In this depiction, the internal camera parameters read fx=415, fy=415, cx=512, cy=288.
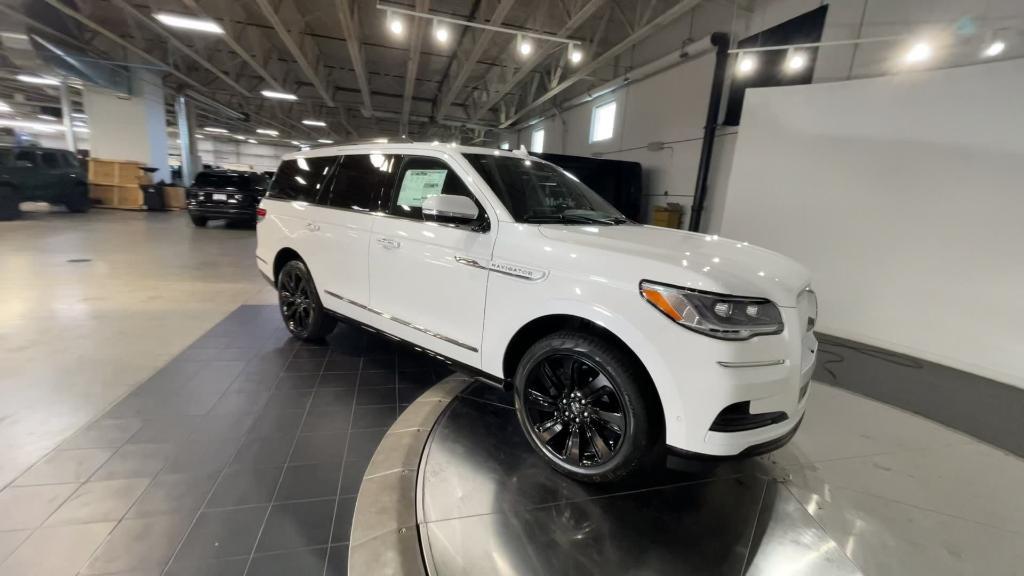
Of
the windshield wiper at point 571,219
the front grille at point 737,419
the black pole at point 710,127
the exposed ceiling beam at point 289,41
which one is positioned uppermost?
the exposed ceiling beam at point 289,41

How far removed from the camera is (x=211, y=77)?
14.9 meters

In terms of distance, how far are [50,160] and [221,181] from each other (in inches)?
187

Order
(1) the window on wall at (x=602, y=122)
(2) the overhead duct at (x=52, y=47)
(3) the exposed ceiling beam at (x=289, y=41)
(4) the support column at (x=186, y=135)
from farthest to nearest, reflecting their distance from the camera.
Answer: (4) the support column at (x=186, y=135) → (1) the window on wall at (x=602, y=122) → (2) the overhead duct at (x=52, y=47) → (3) the exposed ceiling beam at (x=289, y=41)

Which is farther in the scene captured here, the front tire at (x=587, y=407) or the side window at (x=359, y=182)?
the side window at (x=359, y=182)

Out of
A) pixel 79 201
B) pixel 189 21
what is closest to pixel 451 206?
pixel 189 21

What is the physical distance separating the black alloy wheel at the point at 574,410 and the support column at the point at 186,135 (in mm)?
20906

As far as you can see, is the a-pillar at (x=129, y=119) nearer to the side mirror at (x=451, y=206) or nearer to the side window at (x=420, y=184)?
the side window at (x=420, y=184)

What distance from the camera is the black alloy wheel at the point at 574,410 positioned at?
6.68ft

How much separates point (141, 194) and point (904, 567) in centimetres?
1966

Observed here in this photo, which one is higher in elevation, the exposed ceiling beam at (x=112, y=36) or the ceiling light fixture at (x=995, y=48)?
the exposed ceiling beam at (x=112, y=36)

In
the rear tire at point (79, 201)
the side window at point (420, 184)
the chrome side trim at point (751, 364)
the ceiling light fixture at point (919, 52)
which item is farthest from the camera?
the rear tire at point (79, 201)

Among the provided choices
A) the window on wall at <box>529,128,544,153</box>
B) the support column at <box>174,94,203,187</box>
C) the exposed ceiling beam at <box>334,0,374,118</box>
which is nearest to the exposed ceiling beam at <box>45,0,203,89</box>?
the support column at <box>174,94,203,187</box>

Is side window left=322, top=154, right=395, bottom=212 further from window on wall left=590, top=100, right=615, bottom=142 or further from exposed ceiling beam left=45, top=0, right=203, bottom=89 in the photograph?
exposed ceiling beam left=45, top=0, right=203, bottom=89

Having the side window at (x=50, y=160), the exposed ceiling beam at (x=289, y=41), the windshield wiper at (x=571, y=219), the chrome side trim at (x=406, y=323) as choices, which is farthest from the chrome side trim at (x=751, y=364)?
the side window at (x=50, y=160)
